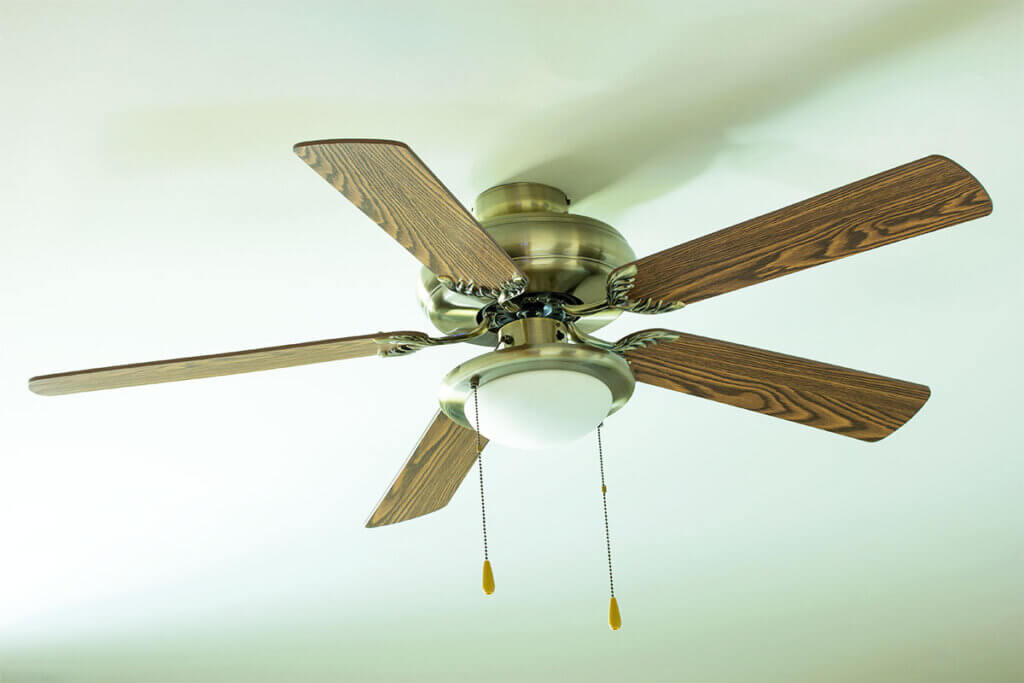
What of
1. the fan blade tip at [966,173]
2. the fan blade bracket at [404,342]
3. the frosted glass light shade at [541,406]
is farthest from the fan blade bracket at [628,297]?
the fan blade tip at [966,173]

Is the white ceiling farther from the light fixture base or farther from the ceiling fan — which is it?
the light fixture base

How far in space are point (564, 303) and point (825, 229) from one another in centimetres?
38

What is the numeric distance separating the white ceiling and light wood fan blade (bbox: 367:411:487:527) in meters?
0.31

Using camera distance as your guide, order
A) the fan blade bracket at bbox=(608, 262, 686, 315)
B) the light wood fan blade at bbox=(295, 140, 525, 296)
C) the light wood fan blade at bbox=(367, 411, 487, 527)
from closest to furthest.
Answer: the light wood fan blade at bbox=(295, 140, 525, 296) < the fan blade bracket at bbox=(608, 262, 686, 315) < the light wood fan blade at bbox=(367, 411, 487, 527)

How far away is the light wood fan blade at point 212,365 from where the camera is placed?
1.24 metres

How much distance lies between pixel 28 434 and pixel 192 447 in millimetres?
295

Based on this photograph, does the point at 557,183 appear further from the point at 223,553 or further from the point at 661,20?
the point at 223,553

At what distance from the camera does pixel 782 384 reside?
1.34 meters

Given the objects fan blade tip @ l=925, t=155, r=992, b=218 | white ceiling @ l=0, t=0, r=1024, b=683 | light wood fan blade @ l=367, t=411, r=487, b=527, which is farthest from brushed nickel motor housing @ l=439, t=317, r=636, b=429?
fan blade tip @ l=925, t=155, r=992, b=218

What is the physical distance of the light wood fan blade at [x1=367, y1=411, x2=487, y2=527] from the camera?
1.44m

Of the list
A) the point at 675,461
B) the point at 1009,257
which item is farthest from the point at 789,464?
the point at 1009,257

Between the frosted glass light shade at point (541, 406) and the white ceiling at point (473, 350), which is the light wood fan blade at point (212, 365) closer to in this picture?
the frosted glass light shade at point (541, 406)

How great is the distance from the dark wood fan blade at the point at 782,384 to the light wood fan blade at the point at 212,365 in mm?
347

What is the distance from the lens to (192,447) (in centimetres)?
202
